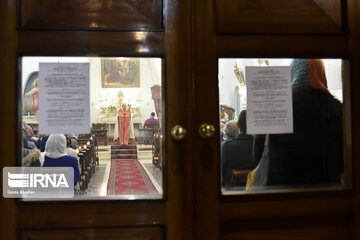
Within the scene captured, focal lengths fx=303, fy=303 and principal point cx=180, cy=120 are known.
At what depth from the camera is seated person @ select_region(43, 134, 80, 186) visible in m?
1.26

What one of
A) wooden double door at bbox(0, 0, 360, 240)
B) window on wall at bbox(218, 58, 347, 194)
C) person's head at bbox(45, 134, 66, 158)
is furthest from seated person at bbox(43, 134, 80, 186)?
window on wall at bbox(218, 58, 347, 194)

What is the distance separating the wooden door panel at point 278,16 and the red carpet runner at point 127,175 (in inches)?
26.1

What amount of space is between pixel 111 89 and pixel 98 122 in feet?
0.49

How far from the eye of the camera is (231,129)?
4.36 ft

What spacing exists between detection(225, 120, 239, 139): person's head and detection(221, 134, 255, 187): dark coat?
0.07 feet

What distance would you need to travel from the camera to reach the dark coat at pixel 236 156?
1328 mm

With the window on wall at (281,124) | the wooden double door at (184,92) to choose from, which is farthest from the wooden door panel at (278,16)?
the window on wall at (281,124)

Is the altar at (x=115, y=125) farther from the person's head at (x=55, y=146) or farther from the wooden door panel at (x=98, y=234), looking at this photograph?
the wooden door panel at (x=98, y=234)

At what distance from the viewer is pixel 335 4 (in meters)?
1.37

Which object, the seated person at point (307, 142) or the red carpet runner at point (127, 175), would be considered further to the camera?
the seated person at point (307, 142)

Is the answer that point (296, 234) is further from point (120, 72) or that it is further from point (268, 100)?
point (120, 72)

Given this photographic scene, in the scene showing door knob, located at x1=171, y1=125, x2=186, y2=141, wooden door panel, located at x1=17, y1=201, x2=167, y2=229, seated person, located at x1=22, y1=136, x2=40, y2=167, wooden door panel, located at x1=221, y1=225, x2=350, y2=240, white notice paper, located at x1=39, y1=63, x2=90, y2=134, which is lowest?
wooden door panel, located at x1=221, y1=225, x2=350, y2=240

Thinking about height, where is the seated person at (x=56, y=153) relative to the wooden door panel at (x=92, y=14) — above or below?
below

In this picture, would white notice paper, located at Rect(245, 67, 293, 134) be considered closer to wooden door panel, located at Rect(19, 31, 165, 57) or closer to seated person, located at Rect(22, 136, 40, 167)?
wooden door panel, located at Rect(19, 31, 165, 57)
